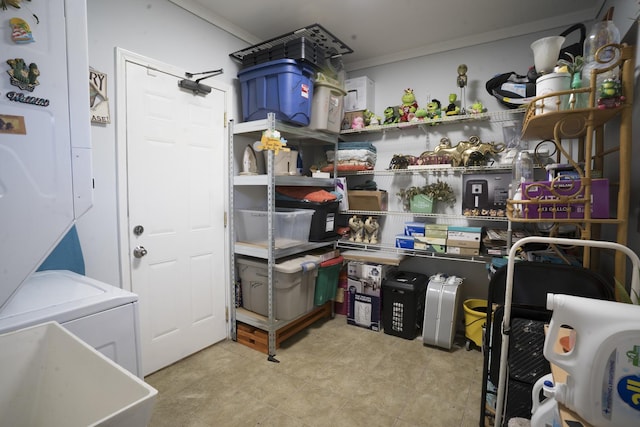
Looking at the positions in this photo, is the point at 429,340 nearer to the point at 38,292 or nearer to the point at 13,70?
the point at 38,292

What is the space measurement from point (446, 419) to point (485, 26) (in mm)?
2922

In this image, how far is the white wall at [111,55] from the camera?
188 centimetres

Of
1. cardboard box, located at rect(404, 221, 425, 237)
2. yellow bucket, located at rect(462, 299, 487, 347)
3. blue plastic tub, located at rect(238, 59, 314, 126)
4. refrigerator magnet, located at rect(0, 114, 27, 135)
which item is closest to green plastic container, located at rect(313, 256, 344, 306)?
cardboard box, located at rect(404, 221, 425, 237)

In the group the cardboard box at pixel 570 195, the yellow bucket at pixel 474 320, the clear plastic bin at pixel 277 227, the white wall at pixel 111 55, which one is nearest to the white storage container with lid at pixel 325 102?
the clear plastic bin at pixel 277 227

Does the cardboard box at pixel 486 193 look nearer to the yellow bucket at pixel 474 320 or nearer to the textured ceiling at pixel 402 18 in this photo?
the yellow bucket at pixel 474 320

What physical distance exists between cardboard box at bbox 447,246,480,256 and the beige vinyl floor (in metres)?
0.78

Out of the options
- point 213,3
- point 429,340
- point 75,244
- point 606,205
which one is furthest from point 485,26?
point 75,244

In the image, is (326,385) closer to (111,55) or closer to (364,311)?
(364,311)

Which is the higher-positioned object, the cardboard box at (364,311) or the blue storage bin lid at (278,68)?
the blue storage bin lid at (278,68)

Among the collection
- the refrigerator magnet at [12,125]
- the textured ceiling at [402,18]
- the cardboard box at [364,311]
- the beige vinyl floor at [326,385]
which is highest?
the textured ceiling at [402,18]

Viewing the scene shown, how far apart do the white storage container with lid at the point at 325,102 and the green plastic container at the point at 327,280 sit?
122cm

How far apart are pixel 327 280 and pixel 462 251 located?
47.6 inches

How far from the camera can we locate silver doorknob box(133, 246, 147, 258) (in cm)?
210

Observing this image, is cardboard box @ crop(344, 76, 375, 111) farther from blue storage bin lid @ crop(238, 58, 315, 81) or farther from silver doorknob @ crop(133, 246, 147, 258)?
silver doorknob @ crop(133, 246, 147, 258)
